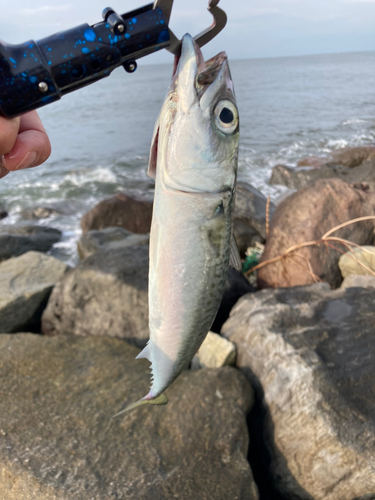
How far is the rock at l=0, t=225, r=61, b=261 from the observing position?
826 cm

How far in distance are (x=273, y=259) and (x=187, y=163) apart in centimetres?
441

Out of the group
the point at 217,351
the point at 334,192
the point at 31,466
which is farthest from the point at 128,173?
the point at 31,466

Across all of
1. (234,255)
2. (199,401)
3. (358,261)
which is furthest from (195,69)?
(358,261)

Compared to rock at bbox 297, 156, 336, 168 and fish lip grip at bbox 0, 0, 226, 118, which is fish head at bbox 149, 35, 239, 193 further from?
rock at bbox 297, 156, 336, 168

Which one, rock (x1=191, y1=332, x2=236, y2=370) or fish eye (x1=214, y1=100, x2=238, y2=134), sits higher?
fish eye (x1=214, y1=100, x2=238, y2=134)

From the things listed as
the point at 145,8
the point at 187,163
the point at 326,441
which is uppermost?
the point at 145,8

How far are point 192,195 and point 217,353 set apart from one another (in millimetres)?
2664

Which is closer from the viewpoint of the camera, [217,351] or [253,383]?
[253,383]

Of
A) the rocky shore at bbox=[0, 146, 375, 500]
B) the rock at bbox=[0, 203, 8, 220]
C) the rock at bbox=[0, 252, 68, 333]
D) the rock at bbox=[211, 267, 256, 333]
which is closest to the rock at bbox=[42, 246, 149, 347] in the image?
the rocky shore at bbox=[0, 146, 375, 500]

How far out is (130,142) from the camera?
23906 mm

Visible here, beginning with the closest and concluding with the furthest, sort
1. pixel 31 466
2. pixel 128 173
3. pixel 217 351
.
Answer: pixel 31 466 < pixel 217 351 < pixel 128 173

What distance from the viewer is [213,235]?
5.45ft

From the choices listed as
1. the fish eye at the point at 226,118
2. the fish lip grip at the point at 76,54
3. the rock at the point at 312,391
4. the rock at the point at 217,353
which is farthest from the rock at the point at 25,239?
the fish eye at the point at 226,118

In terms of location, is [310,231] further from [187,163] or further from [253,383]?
[187,163]
